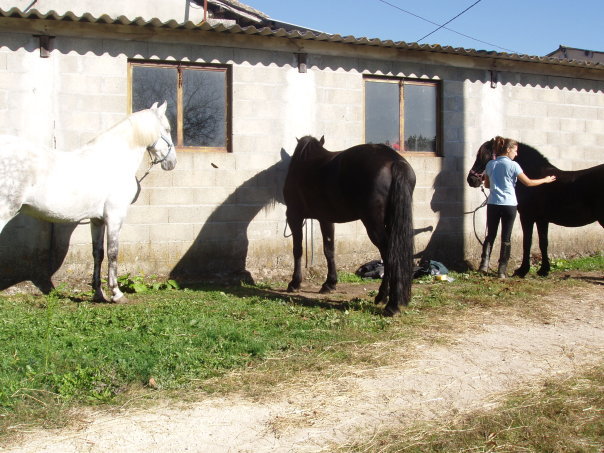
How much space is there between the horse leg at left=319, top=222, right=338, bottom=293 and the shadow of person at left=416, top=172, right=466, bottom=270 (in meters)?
2.29

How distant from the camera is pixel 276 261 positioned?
9.02 m

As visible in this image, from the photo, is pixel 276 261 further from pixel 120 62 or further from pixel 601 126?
pixel 601 126

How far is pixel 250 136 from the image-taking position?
8.84m

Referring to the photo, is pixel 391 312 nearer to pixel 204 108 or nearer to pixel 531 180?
pixel 531 180

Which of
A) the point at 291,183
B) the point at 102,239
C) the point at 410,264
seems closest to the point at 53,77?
the point at 102,239

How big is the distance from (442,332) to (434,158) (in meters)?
4.76

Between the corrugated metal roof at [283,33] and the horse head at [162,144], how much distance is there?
1175mm

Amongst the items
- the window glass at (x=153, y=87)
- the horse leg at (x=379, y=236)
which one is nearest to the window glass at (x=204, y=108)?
the window glass at (x=153, y=87)

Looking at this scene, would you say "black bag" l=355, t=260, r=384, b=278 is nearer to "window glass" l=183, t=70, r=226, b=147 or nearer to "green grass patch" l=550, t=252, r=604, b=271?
"window glass" l=183, t=70, r=226, b=147

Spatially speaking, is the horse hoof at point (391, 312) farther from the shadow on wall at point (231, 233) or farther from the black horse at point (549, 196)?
the black horse at point (549, 196)

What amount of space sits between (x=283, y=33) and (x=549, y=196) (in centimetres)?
450

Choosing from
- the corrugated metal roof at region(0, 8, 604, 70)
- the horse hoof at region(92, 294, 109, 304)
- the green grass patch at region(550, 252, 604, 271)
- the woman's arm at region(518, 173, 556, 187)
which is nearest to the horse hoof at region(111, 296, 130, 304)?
the horse hoof at region(92, 294, 109, 304)

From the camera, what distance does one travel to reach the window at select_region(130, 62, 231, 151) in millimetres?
8414

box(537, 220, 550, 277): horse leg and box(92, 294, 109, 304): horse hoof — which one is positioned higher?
box(537, 220, 550, 277): horse leg
